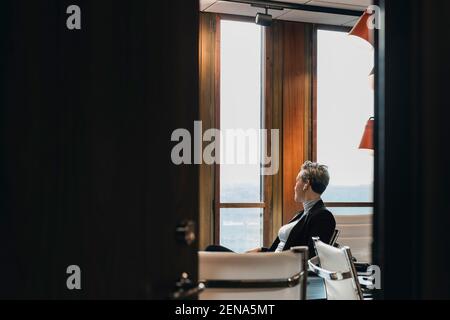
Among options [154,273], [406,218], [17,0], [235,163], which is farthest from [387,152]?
[235,163]

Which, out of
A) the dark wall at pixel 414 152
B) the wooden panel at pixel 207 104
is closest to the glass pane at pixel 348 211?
the wooden panel at pixel 207 104

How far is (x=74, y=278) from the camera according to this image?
1182 mm

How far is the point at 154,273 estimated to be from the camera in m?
1.26

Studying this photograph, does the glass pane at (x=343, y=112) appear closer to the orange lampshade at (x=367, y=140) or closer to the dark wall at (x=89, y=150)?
the orange lampshade at (x=367, y=140)

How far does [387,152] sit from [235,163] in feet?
14.2

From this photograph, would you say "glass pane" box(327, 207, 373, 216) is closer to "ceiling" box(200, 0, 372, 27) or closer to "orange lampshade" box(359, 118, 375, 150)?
"ceiling" box(200, 0, 372, 27)

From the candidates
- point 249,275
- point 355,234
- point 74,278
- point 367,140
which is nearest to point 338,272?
point 249,275

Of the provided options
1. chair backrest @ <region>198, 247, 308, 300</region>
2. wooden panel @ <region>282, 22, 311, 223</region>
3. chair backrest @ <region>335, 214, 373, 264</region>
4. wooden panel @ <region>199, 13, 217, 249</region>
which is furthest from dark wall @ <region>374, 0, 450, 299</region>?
wooden panel @ <region>282, 22, 311, 223</region>

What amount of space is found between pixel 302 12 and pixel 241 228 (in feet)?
7.21

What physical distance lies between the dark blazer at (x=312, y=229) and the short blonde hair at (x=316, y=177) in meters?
0.22

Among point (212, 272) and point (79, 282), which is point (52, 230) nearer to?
point (79, 282)

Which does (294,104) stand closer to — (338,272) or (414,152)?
(338,272)

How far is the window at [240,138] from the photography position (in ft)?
19.6

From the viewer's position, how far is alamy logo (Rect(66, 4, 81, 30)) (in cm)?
120
